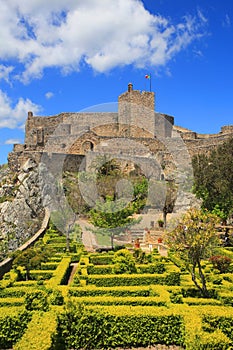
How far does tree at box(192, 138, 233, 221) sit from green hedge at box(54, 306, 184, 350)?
52.5 feet

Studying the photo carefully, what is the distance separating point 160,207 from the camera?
1261 inches

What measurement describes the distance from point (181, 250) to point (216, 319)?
3625 millimetres

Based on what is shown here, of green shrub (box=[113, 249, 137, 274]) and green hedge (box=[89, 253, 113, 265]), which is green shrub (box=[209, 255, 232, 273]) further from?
green hedge (box=[89, 253, 113, 265])

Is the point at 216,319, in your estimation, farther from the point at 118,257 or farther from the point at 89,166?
the point at 89,166

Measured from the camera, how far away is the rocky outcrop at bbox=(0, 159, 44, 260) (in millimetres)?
28406

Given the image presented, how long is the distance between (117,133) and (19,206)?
16651mm

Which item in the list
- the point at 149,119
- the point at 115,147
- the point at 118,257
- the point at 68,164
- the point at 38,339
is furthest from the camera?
the point at 149,119

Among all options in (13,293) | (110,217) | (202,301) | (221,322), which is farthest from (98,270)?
(221,322)

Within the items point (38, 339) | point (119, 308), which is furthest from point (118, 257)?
point (38, 339)

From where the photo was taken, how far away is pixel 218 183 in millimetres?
25938

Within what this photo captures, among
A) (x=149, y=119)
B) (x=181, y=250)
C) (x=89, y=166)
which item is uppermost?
(x=149, y=119)

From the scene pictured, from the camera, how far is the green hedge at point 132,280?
597 inches

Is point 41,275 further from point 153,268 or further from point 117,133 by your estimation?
point 117,133

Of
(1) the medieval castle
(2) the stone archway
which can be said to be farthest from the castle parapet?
(2) the stone archway
